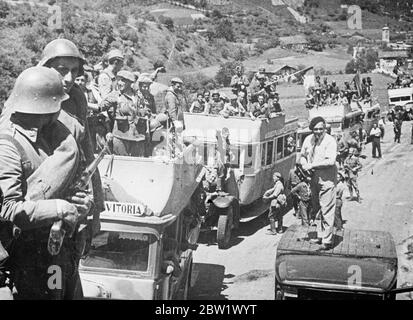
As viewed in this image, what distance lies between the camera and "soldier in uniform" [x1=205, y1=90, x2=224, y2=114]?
13.7 m

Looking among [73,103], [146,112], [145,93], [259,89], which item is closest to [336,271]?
[73,103]

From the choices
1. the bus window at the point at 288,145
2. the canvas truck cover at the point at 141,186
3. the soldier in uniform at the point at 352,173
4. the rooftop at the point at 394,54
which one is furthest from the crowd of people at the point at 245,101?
the canvas truck cover at the point at 141,186

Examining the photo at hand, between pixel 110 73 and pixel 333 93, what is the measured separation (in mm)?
18534

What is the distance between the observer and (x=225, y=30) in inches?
754

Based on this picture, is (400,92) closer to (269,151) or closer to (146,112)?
(269,151)

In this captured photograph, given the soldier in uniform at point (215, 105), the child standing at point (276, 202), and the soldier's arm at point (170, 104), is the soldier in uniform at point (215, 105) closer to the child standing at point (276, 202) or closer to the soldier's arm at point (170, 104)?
the soldier's arm at point (170, 104)

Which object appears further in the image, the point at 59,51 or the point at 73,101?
the point at 73,101

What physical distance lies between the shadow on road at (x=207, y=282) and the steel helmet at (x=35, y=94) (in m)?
5.36

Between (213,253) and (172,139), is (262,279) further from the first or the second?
(172,139)

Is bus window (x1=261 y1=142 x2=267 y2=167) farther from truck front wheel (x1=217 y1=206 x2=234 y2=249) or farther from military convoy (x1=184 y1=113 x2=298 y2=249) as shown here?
truck front wheel (x1=217 y1=206 x2=234 y2=249)

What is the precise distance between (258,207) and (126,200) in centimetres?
719

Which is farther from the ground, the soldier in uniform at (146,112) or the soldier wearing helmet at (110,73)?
the soldier wearing helmet at (110,73)

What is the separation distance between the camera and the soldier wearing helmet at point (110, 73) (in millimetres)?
8633

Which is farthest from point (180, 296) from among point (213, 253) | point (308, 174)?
point (213, 253)
